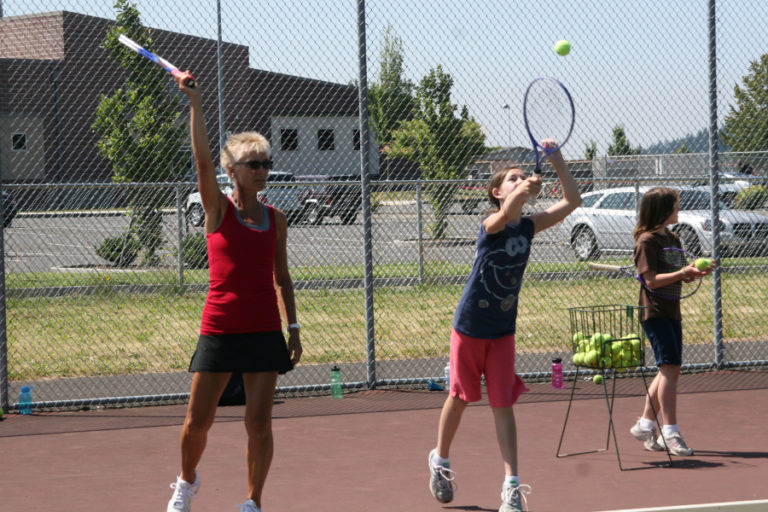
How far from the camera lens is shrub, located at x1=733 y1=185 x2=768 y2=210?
44.4ft

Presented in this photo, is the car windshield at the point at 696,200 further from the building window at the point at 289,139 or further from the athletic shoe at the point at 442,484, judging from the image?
the athletic shoe at the point at 442,484

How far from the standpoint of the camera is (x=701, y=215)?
46.6 feet

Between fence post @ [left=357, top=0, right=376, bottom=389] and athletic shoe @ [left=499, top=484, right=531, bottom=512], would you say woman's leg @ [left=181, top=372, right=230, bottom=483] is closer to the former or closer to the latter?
athletic shoe @ [left=499, top=484, right=531, bottom=512]

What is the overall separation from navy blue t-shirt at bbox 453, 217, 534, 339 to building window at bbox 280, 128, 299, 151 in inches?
281

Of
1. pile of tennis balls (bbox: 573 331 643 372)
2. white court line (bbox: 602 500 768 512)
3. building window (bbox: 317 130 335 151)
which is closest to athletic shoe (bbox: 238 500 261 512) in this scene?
white court line (bbox: 602 500 768 512)

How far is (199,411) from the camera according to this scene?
4645 millimetres

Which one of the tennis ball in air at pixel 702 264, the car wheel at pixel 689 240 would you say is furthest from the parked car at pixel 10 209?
the car wheel at pixel 689 240

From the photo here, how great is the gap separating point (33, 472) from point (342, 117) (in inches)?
257

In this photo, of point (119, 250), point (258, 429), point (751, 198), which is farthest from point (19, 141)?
point (751, 198)

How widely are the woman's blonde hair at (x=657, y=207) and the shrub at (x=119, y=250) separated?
7.42 metres

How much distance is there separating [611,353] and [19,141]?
22.8 feet

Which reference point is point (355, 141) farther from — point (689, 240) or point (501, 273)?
point (689, 240)

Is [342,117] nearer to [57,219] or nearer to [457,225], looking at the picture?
[457,225]

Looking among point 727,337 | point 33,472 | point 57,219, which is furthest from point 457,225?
point 33,472
